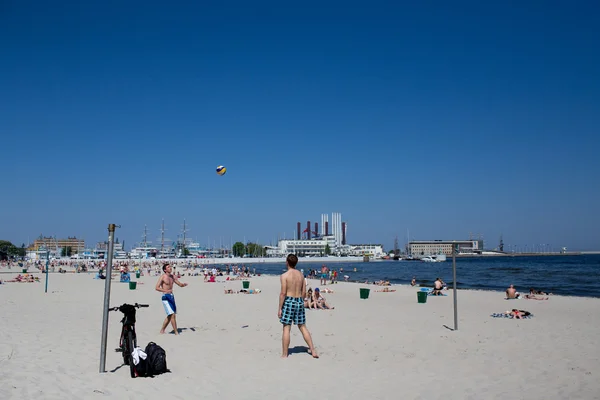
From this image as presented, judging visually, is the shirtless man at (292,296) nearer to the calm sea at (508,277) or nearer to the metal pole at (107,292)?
the metal pole at (107,292)

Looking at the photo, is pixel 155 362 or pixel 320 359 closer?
pixel 155 362

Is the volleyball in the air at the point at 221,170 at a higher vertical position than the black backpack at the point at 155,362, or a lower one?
higher

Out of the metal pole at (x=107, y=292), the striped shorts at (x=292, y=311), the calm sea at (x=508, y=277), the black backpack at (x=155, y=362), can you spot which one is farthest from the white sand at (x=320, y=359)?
the calm sea at (x=508, y=277)

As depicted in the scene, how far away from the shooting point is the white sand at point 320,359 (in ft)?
20.6

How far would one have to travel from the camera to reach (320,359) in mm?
8234

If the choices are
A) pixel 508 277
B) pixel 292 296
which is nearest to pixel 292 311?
pixel 292 296

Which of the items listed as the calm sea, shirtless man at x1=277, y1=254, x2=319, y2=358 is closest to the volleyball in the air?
the calm sea

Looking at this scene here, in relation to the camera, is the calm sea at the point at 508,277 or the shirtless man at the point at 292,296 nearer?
the shirtless man at the point at 292,296

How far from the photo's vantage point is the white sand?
6.27m

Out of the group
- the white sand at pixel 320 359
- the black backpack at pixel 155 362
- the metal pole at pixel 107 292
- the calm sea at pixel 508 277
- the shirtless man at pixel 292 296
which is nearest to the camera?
the white sand at pixel 320 359

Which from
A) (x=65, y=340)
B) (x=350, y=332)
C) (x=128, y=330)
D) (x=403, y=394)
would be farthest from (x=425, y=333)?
(x=65, y=340)

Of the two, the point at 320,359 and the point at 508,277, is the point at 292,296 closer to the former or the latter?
the point at 320,359

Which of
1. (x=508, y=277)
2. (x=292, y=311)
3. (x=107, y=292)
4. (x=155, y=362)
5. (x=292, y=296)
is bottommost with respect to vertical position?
(x=508, y=277)

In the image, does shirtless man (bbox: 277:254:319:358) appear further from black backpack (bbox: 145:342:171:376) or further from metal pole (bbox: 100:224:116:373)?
metal pole (bbox: 100:224:116:373)
